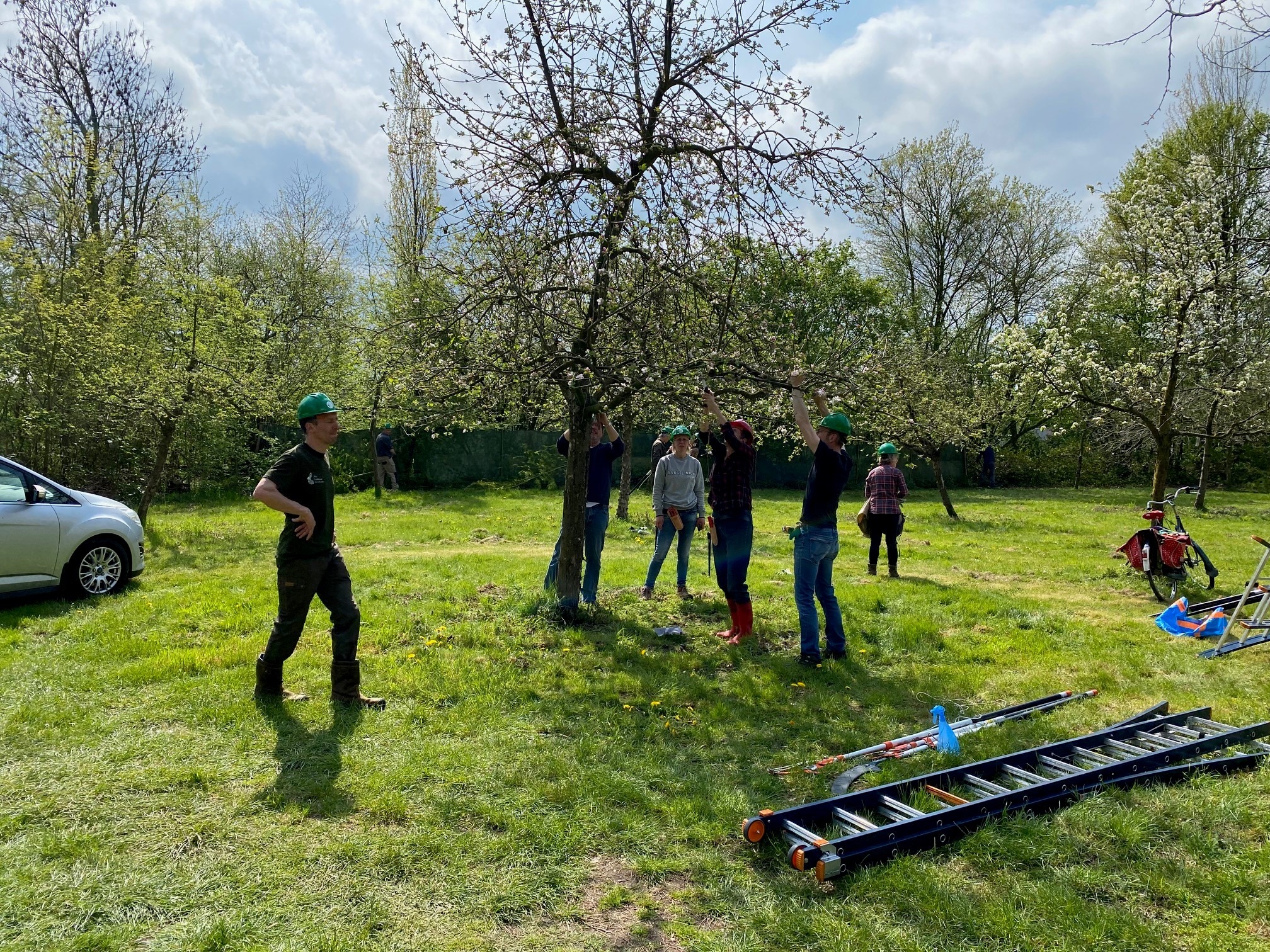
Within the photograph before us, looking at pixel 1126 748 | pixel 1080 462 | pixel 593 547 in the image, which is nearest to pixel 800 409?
pixel 1126 748

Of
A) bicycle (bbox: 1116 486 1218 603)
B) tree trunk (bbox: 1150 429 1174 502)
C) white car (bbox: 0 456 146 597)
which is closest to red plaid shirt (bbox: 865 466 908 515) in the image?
bicycle (bbox: 1116 486 1218 603)

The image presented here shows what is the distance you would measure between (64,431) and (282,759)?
12319 millimetres

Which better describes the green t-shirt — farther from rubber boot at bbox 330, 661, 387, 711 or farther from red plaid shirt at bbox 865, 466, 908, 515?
red plaid shirt at bbox 865, 466, 908, 515

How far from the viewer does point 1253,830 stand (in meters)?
3.42

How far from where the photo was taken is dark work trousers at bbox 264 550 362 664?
185 inches

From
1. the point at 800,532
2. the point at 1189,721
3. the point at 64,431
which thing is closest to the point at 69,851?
the point at 800,532

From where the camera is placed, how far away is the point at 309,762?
160 inches

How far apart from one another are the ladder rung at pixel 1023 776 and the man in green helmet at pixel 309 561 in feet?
12.1

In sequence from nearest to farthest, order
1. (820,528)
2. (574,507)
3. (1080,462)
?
1. (820,528)
2. (574,507)
3. (1080,462)

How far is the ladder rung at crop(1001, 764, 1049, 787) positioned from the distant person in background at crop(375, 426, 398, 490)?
17.2 m

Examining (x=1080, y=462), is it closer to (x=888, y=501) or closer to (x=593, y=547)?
(x=888, y=501)

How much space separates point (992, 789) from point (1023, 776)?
0.79ft

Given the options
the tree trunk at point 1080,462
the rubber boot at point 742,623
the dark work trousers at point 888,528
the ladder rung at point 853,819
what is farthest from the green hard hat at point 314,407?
the tree trunk at point 1080,462

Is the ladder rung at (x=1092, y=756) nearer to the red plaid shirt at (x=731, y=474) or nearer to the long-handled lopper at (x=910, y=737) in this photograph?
the long-handled lopper at (x=910, y=737)
